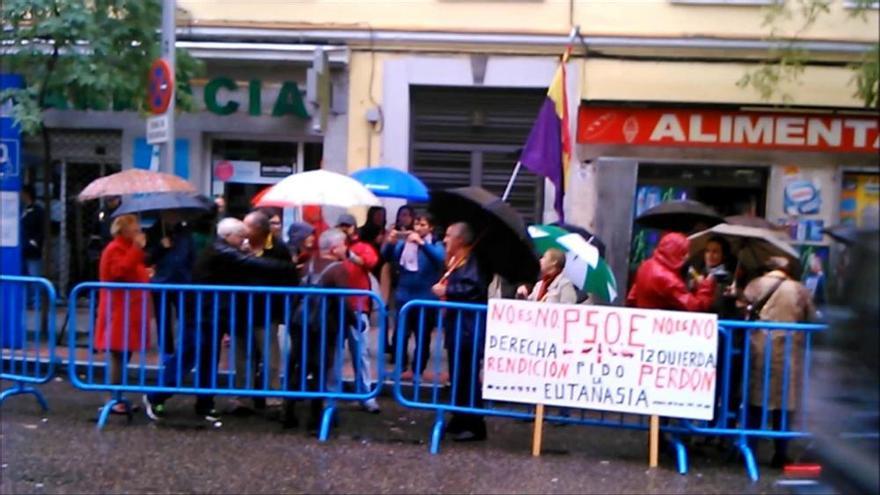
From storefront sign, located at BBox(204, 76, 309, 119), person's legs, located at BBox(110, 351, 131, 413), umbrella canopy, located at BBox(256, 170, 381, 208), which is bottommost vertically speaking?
person's legs, located at BBox(110, 351, 131, 413)

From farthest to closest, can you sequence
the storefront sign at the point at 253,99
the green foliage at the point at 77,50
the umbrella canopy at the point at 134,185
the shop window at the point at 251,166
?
the shop window at the point at 251,166
the storefront sign at the point at 253,99
the green foliage at the point at 77,50
the umbrella canopy at the point at 134,185

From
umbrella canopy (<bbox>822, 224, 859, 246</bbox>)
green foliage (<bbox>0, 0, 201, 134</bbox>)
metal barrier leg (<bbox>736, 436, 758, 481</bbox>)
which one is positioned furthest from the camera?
green foliage (<bbox>0, 0, 201, 134</bbox>)

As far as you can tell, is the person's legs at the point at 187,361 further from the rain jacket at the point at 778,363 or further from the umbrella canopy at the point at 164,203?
the rain jacket at the point at 778,363

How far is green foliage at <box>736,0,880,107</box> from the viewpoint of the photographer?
11703mm

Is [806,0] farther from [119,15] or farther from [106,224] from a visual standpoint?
[106,224]

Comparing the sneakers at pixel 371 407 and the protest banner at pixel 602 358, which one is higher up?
the protest banner at pixel 602 358

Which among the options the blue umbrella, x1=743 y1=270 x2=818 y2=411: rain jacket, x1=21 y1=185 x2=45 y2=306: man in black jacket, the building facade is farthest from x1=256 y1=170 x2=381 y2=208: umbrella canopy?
Answer: x1=21 y1=185 x2=45 y2=306: man in black jacket

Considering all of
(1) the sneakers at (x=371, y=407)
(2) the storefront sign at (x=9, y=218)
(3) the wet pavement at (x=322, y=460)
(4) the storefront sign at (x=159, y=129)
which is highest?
(4) the storefront sign at (x=159, y=129)

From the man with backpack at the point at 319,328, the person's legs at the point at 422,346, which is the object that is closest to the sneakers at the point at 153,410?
the man with backpack at the point at 319,328

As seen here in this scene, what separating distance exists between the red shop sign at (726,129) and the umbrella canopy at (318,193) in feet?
15.5

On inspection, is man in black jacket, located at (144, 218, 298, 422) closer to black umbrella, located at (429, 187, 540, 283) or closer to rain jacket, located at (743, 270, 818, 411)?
black umbrella, located at (429, 187, 540, 283)

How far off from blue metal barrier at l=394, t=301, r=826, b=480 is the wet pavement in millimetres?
246

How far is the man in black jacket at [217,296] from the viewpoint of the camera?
8828mm

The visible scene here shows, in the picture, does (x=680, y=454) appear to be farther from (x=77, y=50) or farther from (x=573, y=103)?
(x=77, y=50)
